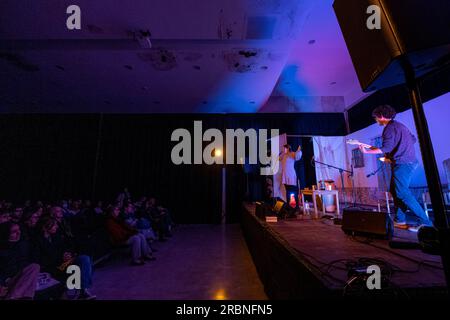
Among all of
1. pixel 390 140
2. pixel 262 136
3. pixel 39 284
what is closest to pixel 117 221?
pixel 39 284

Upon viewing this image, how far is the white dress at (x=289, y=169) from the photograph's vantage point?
464 centimetres

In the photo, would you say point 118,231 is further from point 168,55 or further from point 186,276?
point 168,55

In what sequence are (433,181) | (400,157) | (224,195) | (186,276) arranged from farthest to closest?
(224,195) < (186,276) < (400,157) < (433,181)

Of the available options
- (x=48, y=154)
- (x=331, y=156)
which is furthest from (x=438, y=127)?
(x=48, y=154)

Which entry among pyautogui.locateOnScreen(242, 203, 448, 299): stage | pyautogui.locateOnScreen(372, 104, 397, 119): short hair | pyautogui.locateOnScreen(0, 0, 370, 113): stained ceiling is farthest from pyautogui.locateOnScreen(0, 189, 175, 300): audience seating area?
pyautogui.locateOnScreen(372, 104, 397, 119): short hair

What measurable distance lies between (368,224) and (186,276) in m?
2.14

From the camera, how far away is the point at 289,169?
471cm

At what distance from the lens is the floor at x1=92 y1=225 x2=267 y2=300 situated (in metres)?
2.29

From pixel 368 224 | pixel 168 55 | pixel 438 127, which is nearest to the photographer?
pixel 368 224

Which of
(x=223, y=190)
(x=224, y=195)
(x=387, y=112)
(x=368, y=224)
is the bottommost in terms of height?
(x=368, y=224)

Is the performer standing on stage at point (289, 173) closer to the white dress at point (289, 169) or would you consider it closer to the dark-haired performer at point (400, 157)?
the white dress at point (289, 169)

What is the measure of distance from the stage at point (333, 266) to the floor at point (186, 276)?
447 mm

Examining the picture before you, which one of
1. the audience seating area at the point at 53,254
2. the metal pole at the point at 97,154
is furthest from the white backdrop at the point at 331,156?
the metal pole at the point at 97,154

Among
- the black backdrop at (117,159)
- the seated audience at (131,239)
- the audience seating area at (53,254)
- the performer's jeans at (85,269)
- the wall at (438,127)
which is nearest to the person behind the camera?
the audience seating area at (53,254)
